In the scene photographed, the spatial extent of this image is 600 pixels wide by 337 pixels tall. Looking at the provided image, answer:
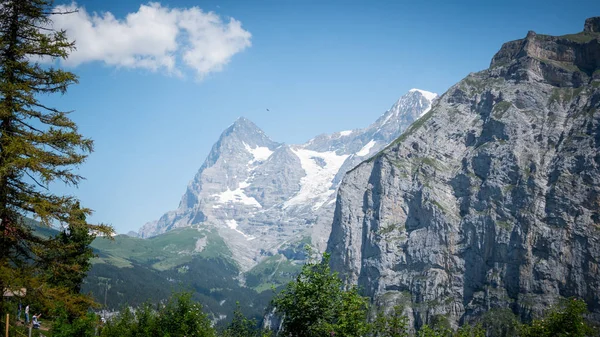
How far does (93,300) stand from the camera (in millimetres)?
20672

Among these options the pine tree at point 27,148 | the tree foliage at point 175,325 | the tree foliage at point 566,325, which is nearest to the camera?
the pine tree at point 27,148

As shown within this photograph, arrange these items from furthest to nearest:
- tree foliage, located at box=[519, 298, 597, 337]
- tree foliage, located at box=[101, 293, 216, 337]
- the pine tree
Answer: tree foliage, located at box=[101, 293, 216, 337], tree foliage, located at box=[519, 298, 597, 337], the pine tree

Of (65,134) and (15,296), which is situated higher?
(65,134)

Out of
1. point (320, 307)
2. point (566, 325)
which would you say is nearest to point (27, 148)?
point (320, 307)

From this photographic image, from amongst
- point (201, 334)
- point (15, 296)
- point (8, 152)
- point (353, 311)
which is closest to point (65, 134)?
point (8, 152)

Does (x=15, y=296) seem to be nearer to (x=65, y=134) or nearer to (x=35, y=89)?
(x=65, y=134)

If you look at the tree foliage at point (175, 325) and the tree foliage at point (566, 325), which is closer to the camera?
the tree foliage at point (566, 325)

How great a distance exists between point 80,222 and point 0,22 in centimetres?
1068

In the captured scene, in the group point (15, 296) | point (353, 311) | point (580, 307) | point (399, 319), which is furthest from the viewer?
point (580, 307)

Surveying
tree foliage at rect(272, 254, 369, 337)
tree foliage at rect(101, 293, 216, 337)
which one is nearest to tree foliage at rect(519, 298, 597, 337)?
tree foliage at rect(272, 254, 369, 337)

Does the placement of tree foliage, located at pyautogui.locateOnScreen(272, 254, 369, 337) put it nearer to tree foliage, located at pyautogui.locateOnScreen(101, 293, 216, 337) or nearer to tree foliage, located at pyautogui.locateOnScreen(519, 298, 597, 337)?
tree foliage, located at pyautogui.locateOnScreen(101, 293, 216, 337)

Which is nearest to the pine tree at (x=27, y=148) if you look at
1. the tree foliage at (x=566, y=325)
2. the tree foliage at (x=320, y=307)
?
the tree foliage at (x=320, y=307)

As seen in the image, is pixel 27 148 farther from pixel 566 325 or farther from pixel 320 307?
pixel 566 325

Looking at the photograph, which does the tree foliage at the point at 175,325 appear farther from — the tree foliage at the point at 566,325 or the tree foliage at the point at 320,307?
the tree foliage at the point at 566,325
